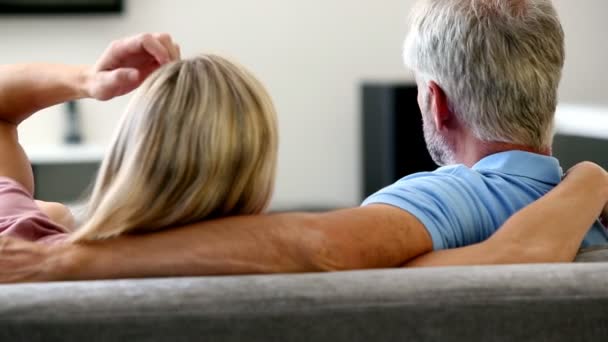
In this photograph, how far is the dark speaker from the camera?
4.87 meters

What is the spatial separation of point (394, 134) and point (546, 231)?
12.0 ft

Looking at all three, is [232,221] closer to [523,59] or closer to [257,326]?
[257,326]

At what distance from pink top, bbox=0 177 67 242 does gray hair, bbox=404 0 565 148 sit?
65cm

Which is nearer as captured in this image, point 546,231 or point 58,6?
point 546,231

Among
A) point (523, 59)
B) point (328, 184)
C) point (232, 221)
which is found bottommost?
point (328, 184)

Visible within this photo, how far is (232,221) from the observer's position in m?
1.14

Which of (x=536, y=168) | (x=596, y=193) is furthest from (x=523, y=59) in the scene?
(x=596, y=193)

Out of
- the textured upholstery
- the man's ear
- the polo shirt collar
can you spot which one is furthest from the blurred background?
the textured upholstery

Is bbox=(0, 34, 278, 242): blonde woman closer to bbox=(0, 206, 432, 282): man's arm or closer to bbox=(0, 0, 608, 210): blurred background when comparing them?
bbox=(0, 206, 432, 282): man's arm

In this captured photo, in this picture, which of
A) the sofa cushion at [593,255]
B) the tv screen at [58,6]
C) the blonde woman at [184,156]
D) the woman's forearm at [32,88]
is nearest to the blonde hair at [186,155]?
the blonde woman at [184,156]

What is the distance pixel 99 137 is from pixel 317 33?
1.21 meters

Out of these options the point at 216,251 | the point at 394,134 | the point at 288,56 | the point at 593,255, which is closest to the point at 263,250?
the point at 216,251

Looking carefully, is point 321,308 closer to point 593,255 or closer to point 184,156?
point 184,156

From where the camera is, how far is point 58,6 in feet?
16.1
